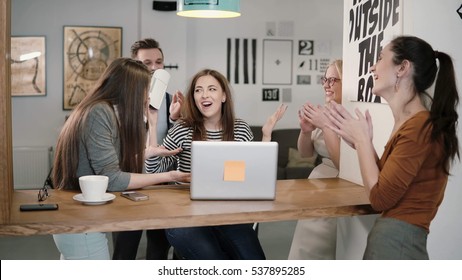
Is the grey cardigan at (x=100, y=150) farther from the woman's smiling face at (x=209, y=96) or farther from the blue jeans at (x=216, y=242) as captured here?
the woman's smiling face at (x=209, y=96)

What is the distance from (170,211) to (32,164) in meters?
4.09

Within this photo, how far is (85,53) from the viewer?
554 centimetres

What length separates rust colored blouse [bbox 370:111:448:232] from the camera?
1.67 m

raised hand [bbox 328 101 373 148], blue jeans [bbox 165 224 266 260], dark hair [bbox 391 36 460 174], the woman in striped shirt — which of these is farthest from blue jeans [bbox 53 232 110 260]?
dark hair [bbox 391 36 460 174]

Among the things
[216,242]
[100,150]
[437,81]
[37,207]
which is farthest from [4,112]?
[437,81]

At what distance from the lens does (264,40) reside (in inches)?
230

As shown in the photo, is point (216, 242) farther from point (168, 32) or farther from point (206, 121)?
point (168, 32)

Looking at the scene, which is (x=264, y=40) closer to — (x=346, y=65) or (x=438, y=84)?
(x=346, y=65)

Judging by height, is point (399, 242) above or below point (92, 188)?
below

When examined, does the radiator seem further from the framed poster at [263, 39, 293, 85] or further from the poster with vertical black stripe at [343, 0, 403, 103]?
the poster with vertical black stripe at [343, 0, 403, 103]

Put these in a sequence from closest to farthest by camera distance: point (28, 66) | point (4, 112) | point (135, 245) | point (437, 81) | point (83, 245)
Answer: point (4, 112), point (437, 81), point (83, 245), point (135, 245), point (28, 66)

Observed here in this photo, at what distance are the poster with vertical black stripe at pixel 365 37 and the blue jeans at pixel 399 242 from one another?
1.74 feet

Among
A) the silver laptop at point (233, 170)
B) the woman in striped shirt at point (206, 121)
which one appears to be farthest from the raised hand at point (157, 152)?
the silver laptop at point (233, 170)

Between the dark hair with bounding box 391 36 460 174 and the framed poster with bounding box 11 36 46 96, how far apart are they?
14.1 feet
